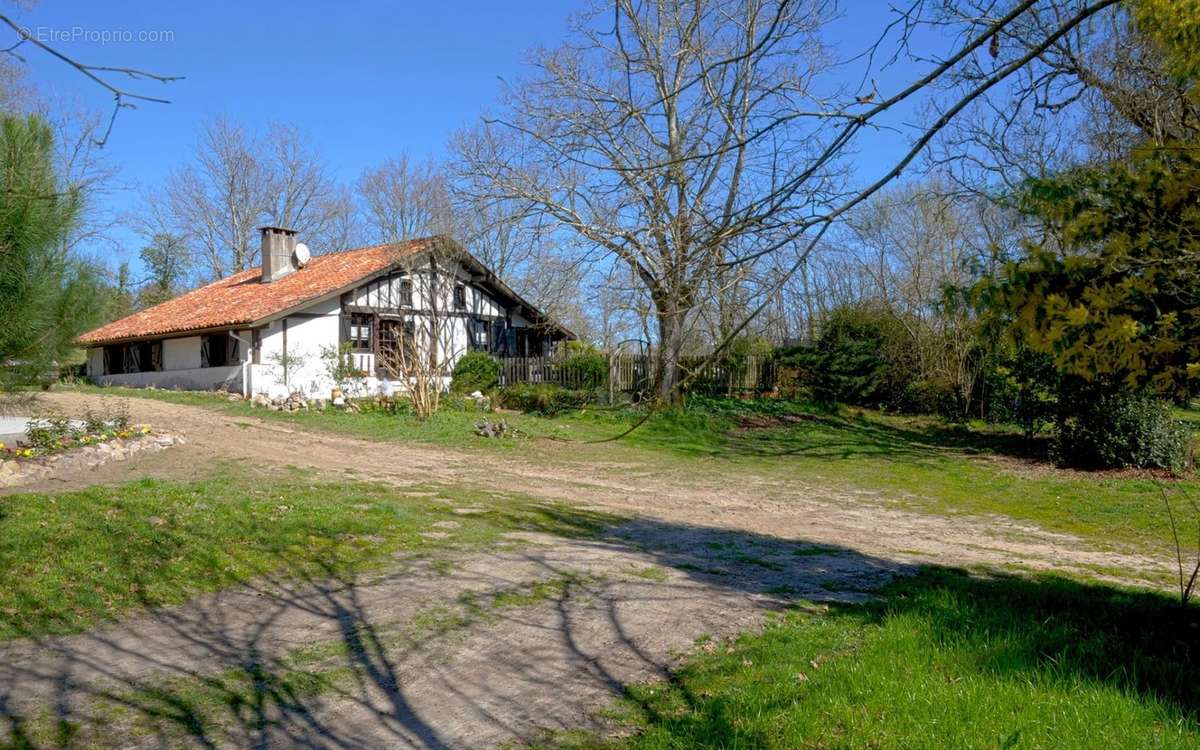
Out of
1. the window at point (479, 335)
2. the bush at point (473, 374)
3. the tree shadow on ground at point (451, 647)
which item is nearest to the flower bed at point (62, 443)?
the tree shadow on ground at point (451, 647)

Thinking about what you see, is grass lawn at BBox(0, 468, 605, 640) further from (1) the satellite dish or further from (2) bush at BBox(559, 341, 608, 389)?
(1) the satellite dish

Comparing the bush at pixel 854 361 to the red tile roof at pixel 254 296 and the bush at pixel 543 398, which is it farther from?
the red tile roof at pixel 254 296

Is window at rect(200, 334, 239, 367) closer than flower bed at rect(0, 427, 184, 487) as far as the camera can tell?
No

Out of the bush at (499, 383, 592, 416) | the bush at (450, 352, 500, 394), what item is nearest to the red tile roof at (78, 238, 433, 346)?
the bush at (450, 352, 500, 394)

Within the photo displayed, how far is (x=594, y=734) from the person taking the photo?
12.7ft

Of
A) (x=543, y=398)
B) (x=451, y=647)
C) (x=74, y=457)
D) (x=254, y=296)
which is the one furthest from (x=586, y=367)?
(x=451, y=647)

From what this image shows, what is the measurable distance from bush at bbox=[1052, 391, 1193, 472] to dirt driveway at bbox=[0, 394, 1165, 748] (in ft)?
22.6

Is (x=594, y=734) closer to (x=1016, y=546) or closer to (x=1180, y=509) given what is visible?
(x=1016, y=546)

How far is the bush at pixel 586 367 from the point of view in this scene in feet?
81.3

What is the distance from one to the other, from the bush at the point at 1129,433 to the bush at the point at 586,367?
12.3 m

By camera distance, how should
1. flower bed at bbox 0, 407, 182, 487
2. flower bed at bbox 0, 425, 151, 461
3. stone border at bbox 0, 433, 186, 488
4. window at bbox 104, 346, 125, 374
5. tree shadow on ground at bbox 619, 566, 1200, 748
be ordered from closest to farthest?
tree shadow on ground at bbox 619, 566, 1200, 748, stone border at bbox 0, 433, 186, 488, flower bed at bbox 0, 407, 182, 487, flower bed at bbox 0, 425, 151, 461, window at bbox 104, 346, 125, 374

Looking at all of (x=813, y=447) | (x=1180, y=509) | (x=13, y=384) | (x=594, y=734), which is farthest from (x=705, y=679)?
(x=813, y=447)

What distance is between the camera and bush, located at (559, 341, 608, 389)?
2477 cm

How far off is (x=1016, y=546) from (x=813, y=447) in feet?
32.1
